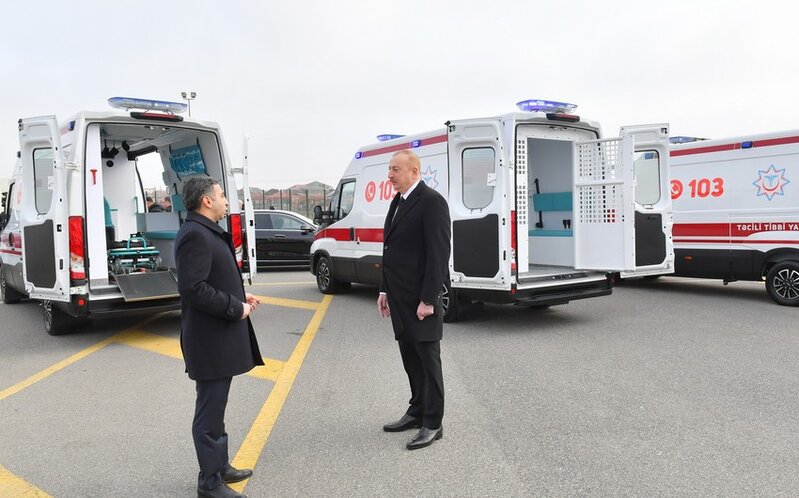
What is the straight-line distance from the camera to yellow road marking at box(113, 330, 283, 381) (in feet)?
18.7

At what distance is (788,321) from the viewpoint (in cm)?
768

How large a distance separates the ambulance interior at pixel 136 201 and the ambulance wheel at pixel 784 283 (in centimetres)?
826

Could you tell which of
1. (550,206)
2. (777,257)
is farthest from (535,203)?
(777,257)

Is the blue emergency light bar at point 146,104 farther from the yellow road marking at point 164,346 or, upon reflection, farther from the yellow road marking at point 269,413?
the yellow road marking at point 269,413

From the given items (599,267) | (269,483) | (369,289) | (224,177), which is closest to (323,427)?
(269,483)

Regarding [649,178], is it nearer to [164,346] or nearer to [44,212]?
[164,346]

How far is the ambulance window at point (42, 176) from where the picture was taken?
7152 mm

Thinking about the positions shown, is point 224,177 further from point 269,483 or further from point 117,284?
point 269,483

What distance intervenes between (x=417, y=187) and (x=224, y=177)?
188 inches

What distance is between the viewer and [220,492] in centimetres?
311

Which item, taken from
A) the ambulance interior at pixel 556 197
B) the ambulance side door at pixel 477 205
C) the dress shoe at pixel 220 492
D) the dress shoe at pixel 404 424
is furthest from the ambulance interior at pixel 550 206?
the dress shoe at pixel 220 492

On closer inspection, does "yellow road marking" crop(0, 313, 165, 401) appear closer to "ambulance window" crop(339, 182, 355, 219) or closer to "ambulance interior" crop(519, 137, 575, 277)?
"ambulance window" crop(339, 182, 355, 219)

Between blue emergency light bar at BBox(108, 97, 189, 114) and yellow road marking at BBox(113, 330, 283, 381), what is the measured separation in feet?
9.18

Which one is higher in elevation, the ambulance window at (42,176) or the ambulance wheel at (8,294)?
the ambulance window at (42,176)
